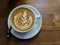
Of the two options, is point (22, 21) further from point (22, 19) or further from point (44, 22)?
point (44, 22)

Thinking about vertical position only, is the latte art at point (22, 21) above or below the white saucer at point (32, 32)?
above

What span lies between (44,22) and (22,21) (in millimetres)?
125

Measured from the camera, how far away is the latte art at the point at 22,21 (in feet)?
2.81

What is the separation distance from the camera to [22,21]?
0.86m

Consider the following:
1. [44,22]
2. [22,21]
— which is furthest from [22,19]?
[44,22]

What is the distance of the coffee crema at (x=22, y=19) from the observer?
86 centimetres

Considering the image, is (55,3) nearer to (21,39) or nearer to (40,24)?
(40,24)

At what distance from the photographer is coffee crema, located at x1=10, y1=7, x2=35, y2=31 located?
0.86 metres

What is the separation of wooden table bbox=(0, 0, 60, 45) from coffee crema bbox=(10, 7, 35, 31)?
7 centimetres

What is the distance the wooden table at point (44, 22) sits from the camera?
0.89 metres

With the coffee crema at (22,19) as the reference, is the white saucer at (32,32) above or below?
below

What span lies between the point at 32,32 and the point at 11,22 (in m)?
0.12

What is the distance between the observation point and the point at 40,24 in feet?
2.95

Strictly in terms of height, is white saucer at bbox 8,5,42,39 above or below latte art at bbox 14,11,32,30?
below
